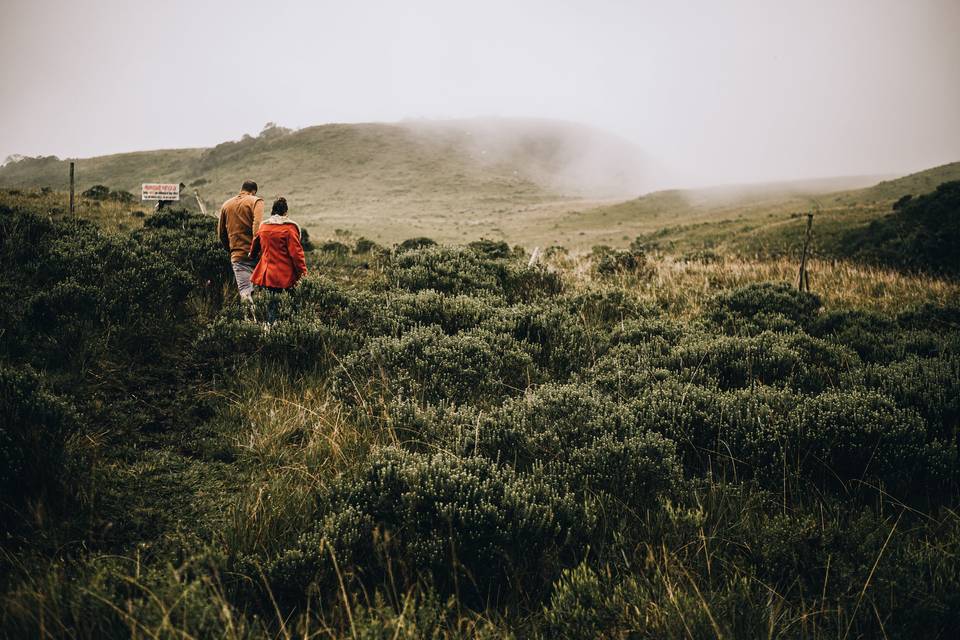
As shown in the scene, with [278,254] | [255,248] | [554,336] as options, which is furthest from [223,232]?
[554,336]

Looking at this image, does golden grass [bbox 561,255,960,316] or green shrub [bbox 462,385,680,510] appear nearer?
green shrub [bbox 462,385,680,510]

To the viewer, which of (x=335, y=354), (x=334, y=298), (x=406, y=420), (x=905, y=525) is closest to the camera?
(x=905, y=525)

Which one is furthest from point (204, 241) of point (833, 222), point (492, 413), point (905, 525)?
point (833, 222)

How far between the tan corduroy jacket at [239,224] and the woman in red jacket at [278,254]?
2.88 ft

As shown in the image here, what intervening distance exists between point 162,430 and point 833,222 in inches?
1174

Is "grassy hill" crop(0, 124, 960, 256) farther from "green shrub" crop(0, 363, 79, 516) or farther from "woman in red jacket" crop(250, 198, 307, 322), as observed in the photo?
"green shrub" crop(0, 363, 79, 516)

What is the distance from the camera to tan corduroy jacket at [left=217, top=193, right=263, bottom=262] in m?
7.95

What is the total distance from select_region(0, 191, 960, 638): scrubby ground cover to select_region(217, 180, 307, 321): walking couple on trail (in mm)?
544

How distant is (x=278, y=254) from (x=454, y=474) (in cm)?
530

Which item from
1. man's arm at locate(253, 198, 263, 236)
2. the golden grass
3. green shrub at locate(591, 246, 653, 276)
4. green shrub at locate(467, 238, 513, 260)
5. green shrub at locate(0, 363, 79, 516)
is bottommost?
green shrub at locate(0, 363, 79, 516)

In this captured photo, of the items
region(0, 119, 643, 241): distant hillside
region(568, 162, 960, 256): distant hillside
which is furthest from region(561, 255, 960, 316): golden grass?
region(0, 119, 643, 241): distant hillside

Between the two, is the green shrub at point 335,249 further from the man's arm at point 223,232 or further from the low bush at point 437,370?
the low bush at point 437,370

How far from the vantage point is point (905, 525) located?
3133 millimetres

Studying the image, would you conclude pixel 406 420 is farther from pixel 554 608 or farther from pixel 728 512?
pixel 728 512
